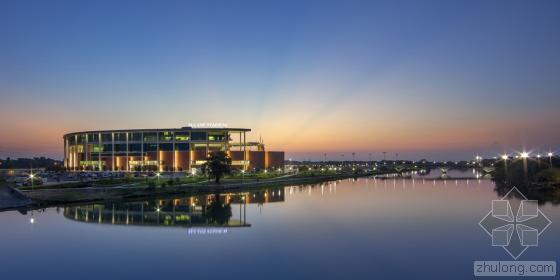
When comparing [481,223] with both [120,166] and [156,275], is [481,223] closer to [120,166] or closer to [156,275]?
[156,275]

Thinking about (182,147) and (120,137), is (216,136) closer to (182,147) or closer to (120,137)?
(182,147)

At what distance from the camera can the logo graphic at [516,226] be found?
26578 millimetres

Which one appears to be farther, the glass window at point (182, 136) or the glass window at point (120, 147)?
the glass window at point (120, 147)

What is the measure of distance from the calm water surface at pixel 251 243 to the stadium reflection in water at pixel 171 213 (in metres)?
0.10

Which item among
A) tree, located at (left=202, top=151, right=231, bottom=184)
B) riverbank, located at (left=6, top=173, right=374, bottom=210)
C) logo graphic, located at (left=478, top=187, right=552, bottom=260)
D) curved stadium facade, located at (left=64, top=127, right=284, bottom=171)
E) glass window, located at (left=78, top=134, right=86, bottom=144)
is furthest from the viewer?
glass window, located at (left=78, top=134, right=86, bottom=144)

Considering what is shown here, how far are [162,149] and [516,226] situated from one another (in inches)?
3285

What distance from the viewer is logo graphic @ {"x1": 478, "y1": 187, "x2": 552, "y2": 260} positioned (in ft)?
87.2

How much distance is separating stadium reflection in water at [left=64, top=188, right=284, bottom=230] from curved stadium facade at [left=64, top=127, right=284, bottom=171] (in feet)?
152

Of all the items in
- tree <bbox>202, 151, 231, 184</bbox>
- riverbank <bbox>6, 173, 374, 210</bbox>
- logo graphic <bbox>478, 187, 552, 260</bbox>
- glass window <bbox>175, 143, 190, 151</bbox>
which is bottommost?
logo graphic <bbox>478, 187, 552, 260</bbox>

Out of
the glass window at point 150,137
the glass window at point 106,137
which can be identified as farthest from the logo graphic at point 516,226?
the glass window at point 106,137

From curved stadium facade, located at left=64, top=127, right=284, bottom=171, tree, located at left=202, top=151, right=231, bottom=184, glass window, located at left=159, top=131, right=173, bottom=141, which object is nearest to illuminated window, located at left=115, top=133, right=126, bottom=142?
curved stadium facade, located at left=64, top=127, right=284, bottom=171

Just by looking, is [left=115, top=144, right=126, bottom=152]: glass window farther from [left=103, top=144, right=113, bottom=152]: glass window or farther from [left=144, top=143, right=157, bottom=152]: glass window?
[left=144, top=143, right=157, bottom=152]: glass window

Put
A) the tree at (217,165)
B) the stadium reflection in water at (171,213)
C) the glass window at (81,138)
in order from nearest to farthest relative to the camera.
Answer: the stadium reflection in water at (171,213)
the tree at (217,165)
the glass window at (81,138)

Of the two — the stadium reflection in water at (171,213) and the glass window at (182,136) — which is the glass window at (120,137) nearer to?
the glass window at (182,136)
